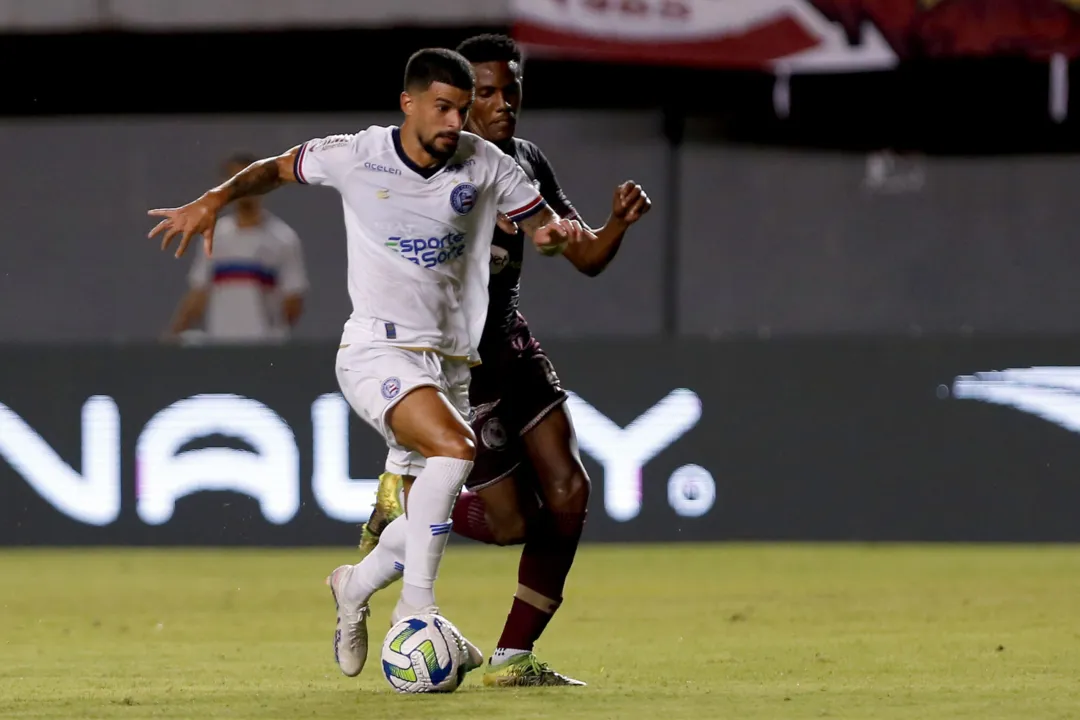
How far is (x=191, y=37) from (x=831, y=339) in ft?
20.3

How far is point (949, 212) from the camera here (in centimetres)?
1561

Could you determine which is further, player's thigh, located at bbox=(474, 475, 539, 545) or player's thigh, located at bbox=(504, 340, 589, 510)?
player's thigh, located at bbox=(474, 475, 539, 545)

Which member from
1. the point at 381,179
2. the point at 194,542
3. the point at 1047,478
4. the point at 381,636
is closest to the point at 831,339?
the point at 1047,478

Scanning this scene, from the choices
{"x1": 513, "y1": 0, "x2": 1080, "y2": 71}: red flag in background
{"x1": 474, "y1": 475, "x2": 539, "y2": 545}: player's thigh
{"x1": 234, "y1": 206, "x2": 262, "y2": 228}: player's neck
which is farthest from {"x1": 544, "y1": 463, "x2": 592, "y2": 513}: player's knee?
{"x1": 513, "y1": 0, "x2": 1080, "y2": 71}: red flag in background

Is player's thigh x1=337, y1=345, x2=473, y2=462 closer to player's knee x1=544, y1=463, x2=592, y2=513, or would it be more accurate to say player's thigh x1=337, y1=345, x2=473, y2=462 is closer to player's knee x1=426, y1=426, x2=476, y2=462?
player's knee x1=426, y1=426, x2=476, y2=462

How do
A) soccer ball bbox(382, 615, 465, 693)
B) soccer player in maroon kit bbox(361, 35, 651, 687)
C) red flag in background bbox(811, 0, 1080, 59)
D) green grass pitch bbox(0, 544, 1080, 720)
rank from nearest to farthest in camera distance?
green grass pitch bbox(0, 544, 1080, 720) < soccer ball bbox(382, 615, 465, 693) < soccer player in maroon kit bbox(361, 35, 651, 687) < red flag in background bbox(811, 0, 1080, 59)

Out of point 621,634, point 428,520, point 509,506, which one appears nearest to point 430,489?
point 428,520

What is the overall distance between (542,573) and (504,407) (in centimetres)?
58

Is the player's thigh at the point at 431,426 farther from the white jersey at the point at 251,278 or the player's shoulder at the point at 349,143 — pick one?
the white jersey at the point at 251,278

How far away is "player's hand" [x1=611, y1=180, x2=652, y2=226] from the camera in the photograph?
6418 millimetres

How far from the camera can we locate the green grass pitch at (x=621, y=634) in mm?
5828

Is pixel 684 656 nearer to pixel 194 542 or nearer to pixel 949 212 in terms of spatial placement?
pixel 194 542

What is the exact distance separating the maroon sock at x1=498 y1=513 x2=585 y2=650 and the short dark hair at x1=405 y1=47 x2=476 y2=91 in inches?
59.4

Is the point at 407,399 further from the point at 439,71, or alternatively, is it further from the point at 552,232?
the point at 439,71
